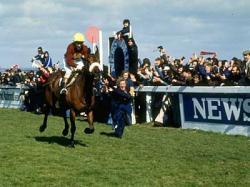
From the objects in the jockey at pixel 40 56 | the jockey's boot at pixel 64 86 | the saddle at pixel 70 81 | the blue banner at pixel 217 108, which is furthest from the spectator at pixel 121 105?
the jockey at pixel 40 56

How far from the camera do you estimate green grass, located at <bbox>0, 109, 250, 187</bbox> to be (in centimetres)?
1012

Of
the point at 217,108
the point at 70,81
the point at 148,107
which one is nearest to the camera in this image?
the point at 70,81

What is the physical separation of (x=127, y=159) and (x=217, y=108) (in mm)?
6174

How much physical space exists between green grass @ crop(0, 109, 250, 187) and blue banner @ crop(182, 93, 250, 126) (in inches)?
24.4

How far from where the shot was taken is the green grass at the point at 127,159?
10117mm

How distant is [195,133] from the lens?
18.2 metres

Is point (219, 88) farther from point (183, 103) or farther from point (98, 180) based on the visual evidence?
point (98, 180)

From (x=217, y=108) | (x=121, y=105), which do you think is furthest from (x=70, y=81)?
(x=217, y=108)

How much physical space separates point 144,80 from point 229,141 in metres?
7.48

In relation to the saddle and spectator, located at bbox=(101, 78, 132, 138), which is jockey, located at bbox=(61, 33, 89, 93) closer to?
the saddle

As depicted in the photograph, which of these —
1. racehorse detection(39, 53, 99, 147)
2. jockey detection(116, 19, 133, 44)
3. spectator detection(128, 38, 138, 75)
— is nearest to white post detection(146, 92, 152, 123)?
spectator detection(128, 38, 138, 75)

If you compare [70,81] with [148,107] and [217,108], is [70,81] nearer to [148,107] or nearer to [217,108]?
[217,108]

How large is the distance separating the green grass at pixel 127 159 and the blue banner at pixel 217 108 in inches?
24.4

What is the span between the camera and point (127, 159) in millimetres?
12617
